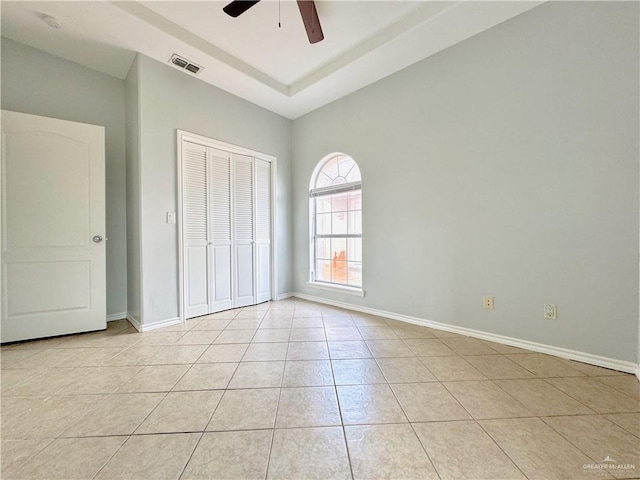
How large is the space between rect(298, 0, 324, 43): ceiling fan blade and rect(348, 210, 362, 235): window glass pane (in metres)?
1.94

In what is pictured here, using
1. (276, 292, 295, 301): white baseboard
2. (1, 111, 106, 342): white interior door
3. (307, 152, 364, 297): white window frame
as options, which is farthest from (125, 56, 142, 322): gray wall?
(307, 152, 364, 297): white window frame

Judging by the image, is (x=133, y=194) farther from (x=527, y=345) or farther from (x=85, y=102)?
(x=527, y=345)

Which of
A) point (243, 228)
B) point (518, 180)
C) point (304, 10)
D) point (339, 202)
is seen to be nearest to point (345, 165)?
point (339, 202)

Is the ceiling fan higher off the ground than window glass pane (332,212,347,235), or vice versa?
the ceiling fan

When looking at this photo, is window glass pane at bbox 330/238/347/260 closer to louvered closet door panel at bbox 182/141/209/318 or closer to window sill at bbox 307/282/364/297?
window sill at bbox 307/282/364/297

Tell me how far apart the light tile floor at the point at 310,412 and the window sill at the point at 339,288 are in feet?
3.42

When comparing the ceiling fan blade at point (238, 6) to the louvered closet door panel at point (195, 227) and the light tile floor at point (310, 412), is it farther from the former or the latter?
the light tile floor at point (310, 412)

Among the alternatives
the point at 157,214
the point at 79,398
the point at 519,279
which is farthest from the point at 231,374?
the point at 519,279

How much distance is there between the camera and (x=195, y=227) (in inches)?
120

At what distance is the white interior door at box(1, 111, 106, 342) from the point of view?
228cm

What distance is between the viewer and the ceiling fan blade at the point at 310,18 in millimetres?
1942

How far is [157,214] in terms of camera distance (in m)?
2.71

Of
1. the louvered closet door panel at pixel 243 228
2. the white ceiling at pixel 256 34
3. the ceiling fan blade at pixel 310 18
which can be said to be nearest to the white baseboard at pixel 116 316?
the louvered closet door panel at pixel 243 228

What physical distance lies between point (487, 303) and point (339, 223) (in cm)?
200
